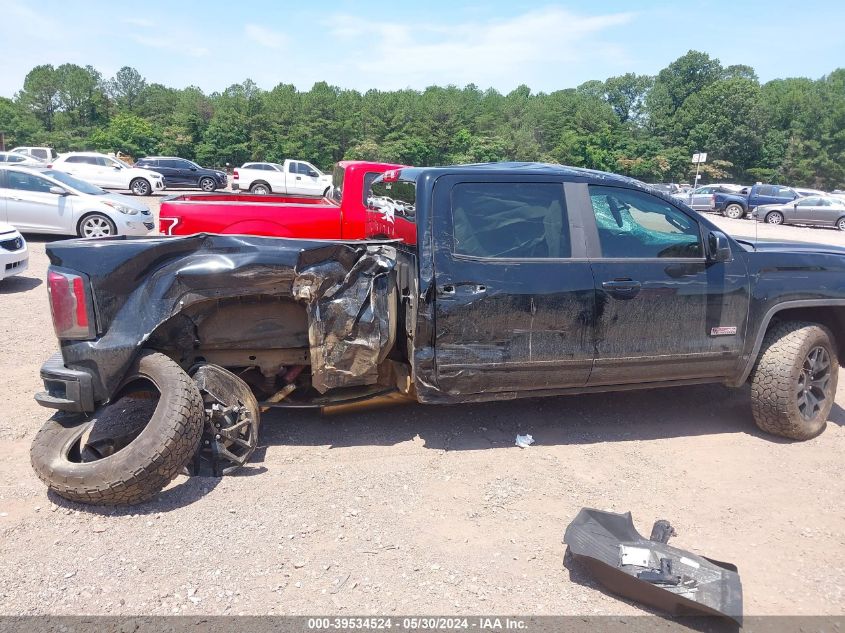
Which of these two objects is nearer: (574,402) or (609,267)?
(609,267)

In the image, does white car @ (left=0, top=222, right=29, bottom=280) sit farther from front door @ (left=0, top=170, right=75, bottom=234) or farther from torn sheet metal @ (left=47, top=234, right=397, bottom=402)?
torn sheet metal @ (left=47, top=234, right=397, bottom=402)

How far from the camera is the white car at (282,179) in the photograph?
2754 centimetres

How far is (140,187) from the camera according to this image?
80.9 ft

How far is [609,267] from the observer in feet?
13.9

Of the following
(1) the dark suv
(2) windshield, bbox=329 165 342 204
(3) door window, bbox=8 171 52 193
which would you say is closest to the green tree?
(1) the dark suv

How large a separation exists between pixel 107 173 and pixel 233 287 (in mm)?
23597

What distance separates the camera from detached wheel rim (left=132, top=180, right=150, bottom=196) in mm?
24562

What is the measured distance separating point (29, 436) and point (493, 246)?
11.1 feet

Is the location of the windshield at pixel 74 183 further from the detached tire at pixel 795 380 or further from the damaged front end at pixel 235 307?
the detached tire at pixel 795 380

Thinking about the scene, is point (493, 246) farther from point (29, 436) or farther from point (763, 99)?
point (763, 99)


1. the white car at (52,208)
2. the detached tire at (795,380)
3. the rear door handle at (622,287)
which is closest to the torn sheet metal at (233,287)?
the rear door handle at (622,287)

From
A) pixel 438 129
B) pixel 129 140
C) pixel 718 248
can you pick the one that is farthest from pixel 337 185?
pixel 438 129

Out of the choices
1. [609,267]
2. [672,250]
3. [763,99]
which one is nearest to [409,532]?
[609,267]

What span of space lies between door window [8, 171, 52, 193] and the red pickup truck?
6170 mm
